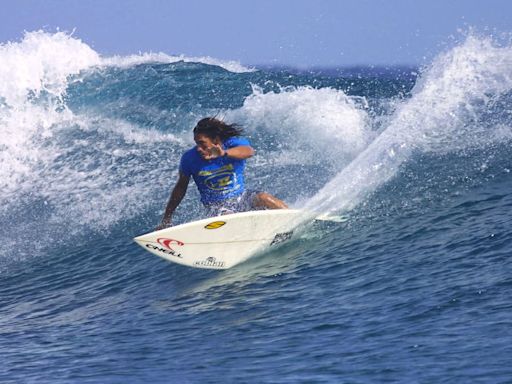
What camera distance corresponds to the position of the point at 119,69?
22672 millimetres

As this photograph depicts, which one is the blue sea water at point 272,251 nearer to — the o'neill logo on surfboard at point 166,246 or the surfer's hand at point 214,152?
the o'neill logo on surfboard at point 166,246

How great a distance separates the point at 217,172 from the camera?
10422mm

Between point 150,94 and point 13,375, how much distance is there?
13.6 m

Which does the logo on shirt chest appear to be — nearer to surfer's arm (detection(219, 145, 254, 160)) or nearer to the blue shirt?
the blue shirt

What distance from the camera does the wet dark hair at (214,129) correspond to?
1005 cm

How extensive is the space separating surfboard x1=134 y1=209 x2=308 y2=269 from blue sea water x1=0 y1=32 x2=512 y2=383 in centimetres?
16

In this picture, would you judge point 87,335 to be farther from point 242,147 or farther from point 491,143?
point 491,143

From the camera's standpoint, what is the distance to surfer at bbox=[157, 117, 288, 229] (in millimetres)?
10141

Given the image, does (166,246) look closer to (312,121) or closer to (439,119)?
(439,119)

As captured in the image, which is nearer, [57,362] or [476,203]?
[57,362]

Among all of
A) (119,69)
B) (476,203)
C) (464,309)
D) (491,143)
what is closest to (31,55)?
(119,69)

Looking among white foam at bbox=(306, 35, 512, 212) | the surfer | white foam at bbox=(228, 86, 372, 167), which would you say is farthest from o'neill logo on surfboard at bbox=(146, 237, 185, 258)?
white foam at bbox=(228, 86, 372, 167)

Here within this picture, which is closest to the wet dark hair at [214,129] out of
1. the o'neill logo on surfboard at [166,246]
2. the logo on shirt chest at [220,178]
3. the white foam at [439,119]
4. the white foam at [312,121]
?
the logo on shirt chest at [220,178]

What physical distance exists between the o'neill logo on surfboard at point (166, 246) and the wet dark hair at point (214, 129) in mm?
1128
